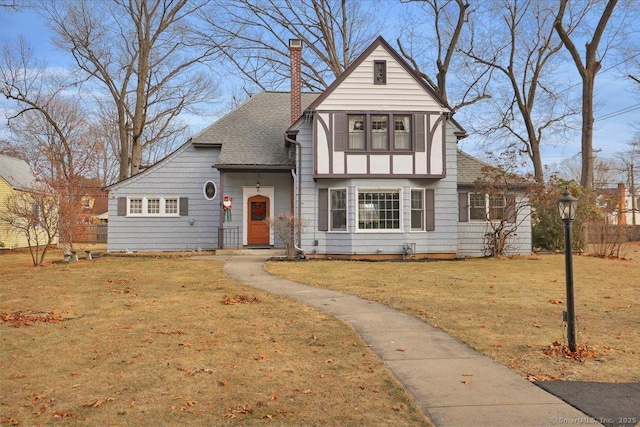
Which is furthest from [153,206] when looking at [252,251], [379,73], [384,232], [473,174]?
[473,174]

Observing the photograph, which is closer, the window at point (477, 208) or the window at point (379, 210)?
the window at point (379, 210)

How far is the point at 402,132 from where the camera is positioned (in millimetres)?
18953

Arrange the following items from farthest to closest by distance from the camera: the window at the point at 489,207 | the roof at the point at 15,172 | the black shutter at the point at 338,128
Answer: the roof at the point at 15,172 < the window at the point at 489,207 < the black shutter at the point at 338,128

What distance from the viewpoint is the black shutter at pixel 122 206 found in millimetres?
21766

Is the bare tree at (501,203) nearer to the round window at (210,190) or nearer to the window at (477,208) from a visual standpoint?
the window at (477,208)

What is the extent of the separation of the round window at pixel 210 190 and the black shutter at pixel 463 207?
402 inches

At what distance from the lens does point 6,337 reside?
7098mm

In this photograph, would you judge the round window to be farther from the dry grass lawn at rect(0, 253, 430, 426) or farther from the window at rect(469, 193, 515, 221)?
the dry grass lawn at rect(0, 253, 430, 426)

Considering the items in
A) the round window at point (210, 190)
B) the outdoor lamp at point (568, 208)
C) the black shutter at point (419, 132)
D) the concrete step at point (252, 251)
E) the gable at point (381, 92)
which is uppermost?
the gable at point (381, 92)

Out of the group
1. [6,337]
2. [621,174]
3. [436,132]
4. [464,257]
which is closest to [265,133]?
[436,132]

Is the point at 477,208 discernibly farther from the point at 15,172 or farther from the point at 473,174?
the point at 15,172

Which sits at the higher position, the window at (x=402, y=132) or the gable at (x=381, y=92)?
the gable at (x=381, y=92)

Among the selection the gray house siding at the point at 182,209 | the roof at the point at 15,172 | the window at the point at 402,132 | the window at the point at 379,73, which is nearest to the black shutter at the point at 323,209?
the window at the point at 402,132

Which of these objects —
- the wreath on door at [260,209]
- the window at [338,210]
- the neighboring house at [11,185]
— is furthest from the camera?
the neighboring house at [11,185]
